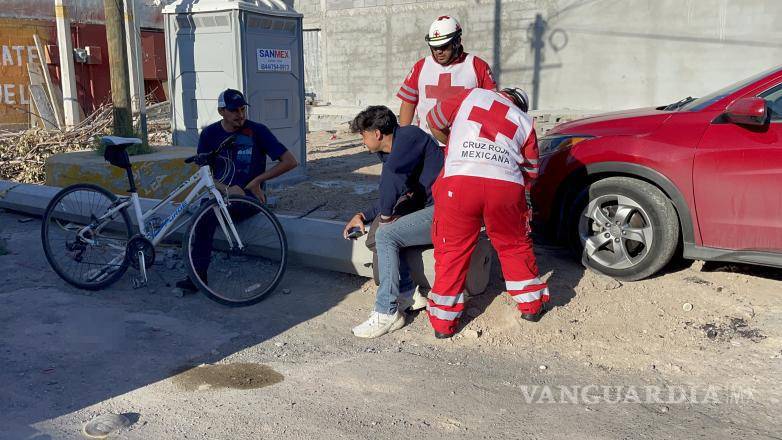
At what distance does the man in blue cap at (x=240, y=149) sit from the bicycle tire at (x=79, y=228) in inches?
22.3

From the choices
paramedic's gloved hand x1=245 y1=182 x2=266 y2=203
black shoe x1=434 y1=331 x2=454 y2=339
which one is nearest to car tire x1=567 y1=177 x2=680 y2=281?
black shoe x1=434 y1=331 x2=454 y2=339

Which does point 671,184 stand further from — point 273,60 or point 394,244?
point 273,60

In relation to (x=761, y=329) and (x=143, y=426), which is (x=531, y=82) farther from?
(x=143, y=426)

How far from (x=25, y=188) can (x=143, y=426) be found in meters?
5.51

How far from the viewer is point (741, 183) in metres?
4.63

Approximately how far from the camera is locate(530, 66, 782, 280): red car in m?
4.60

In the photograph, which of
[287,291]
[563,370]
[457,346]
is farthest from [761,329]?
[287,291]

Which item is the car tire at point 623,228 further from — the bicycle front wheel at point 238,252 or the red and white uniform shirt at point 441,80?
the bicycle front wheel at point 238,252

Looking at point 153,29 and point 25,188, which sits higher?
point 153,29

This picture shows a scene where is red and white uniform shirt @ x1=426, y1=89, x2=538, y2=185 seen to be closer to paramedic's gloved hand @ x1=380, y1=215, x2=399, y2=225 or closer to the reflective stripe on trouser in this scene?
the reflective stripe on trouser

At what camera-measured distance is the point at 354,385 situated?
3.92 meters

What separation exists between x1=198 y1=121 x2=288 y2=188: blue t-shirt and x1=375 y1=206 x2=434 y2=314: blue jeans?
1457 millimetres

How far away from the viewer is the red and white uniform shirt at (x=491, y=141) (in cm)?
426

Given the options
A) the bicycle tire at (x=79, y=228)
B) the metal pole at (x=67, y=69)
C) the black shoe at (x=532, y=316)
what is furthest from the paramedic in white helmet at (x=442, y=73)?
the metal pole at (x=67, y=69)
